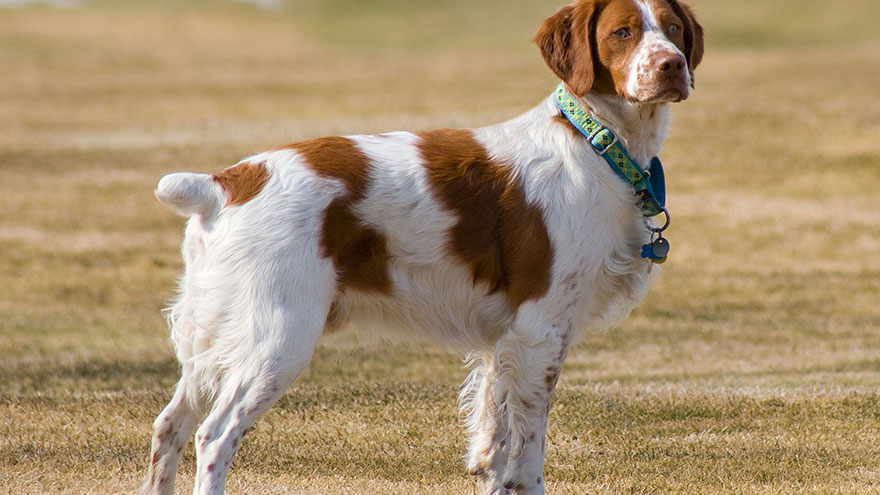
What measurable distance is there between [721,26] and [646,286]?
98.6 feet

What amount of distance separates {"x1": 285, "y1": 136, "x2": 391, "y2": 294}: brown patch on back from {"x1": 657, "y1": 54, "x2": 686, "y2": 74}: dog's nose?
3.68 ft

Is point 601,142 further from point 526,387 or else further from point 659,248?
point 526,387

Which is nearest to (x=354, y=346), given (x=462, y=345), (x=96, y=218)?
(x=462, y=345)

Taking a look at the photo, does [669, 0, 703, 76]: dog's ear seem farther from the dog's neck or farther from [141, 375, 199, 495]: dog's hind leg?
[141, 375, 199, 495]: dog's hind leg

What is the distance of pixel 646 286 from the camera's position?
175 inches

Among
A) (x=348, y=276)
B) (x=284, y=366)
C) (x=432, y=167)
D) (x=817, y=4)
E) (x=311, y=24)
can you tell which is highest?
(x=432, y=167)

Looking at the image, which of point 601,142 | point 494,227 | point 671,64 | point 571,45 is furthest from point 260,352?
point 671,64

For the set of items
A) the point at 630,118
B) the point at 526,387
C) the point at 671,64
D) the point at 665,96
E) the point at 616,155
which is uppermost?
the point at 671,64

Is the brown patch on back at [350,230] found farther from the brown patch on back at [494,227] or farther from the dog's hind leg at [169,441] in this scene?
the dog's hind leg at [169,441]

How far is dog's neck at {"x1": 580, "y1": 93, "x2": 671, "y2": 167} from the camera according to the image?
14.7 feet

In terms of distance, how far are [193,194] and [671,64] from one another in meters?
1.79

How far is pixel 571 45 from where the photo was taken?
4461 millimetres

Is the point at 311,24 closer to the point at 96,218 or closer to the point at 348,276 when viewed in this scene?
the point at 96,218

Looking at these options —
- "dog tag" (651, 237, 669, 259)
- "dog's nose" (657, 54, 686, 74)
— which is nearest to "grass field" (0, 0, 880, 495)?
"dog tag" (651, 237, 669, 259)
